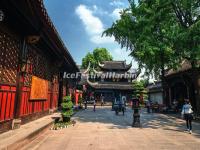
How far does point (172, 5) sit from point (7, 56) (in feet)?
40.1

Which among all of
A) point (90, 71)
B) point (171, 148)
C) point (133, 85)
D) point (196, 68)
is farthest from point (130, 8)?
point (90, 71)

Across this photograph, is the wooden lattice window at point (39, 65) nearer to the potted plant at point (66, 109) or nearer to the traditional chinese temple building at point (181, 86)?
the potted plant at point (66, 109)

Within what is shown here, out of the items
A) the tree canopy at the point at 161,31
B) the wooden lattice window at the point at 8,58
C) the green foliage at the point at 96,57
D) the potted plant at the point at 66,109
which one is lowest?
the potted plant at the point at 66,109

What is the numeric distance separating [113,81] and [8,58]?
3835 cm

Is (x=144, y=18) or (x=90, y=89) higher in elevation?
(x=144, y=18)

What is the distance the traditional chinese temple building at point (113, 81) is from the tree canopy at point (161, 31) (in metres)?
Result: 24.4

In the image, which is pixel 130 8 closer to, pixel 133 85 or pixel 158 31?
pixel 158 31

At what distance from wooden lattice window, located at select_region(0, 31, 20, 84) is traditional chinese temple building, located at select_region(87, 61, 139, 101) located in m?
31.5

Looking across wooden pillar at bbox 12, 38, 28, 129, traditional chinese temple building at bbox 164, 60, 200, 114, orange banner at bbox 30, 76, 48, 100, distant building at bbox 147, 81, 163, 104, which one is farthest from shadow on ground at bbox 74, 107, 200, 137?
distant building at bbox 147, 81, 163, 104

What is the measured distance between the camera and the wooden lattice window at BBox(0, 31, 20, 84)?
23.1 ft

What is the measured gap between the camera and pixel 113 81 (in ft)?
149

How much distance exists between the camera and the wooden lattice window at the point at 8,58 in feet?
23.1

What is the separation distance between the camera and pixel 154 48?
12.8 meters

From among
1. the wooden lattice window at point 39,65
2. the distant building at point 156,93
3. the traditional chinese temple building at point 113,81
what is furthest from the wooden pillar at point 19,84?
the traditional chinese temple building at point 113,81
